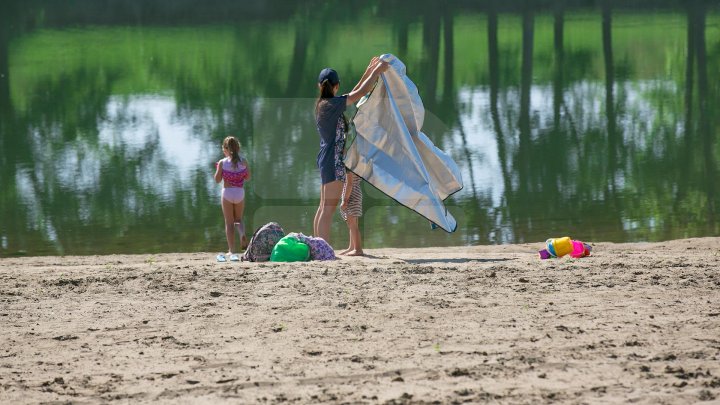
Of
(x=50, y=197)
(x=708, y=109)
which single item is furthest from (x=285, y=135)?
(x=708, y=109)

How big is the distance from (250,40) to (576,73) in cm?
1168

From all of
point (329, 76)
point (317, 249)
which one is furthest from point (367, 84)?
point (317, 249)

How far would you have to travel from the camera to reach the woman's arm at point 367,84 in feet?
32.2

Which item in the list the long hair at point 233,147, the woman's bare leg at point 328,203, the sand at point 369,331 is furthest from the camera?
the long hair at point 233,147

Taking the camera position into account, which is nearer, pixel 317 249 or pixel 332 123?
pixel 317 249

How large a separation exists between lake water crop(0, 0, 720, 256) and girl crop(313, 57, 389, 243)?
9.22 feet

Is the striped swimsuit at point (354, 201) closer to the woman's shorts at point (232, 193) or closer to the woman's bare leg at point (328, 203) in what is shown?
the woman's bare leg at point (328, 203)

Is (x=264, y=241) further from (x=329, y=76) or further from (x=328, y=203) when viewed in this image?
(x=329, y=76)

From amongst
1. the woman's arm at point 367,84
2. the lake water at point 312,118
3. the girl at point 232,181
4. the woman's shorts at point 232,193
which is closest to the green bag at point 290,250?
the girl at point 232,181

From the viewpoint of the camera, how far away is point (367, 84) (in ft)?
32.3

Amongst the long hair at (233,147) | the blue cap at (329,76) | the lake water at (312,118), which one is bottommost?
the lake water at (312,118)

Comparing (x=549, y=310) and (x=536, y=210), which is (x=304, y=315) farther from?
(x=536, y=210)

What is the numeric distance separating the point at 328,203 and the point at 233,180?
0.99 m

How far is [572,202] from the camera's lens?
15.1 metres
